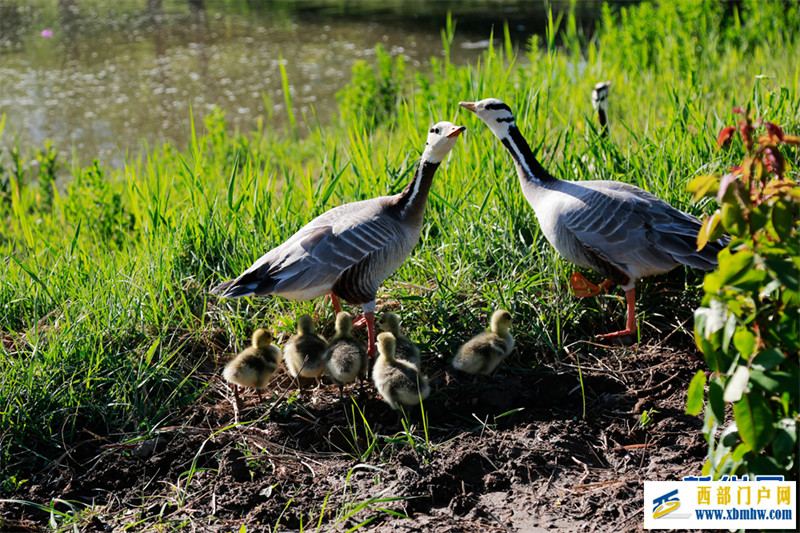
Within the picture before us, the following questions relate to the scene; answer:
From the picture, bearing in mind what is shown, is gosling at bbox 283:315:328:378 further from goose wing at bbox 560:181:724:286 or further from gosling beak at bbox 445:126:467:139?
goose wing at bbox 560:181:724:286

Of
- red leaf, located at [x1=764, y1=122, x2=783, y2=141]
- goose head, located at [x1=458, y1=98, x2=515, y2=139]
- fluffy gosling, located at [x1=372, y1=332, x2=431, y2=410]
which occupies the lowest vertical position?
fluffy gosling, located at [x1=372, y1=332, x2=431, y2=410]

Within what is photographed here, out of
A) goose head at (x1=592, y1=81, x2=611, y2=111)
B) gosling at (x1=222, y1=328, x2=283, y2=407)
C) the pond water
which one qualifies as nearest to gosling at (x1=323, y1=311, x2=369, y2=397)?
gosling at (x1=222, y1=328, x2=283, y2=407)

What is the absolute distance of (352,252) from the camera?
431 centimetres

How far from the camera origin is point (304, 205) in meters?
5.46

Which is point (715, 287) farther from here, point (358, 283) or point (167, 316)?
point (167, 316)

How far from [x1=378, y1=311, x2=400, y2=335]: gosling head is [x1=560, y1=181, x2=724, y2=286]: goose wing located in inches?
45.5

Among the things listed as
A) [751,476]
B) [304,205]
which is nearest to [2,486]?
[304,205]

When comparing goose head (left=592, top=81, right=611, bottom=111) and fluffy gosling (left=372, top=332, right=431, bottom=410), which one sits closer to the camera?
fluffy gosling (left=372, top=332, right=431, bottom=410)

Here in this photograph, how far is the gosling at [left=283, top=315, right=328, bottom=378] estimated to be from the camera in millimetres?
3986

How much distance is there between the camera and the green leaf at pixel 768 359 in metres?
2.14

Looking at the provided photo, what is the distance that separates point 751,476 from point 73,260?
4257 mm

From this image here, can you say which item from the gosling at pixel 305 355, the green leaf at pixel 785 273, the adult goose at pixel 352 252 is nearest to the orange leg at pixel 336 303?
the adult goose at pixel 352 252

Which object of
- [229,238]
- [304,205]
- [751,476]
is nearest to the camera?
[751,476]

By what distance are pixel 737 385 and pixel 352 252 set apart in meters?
2.51
